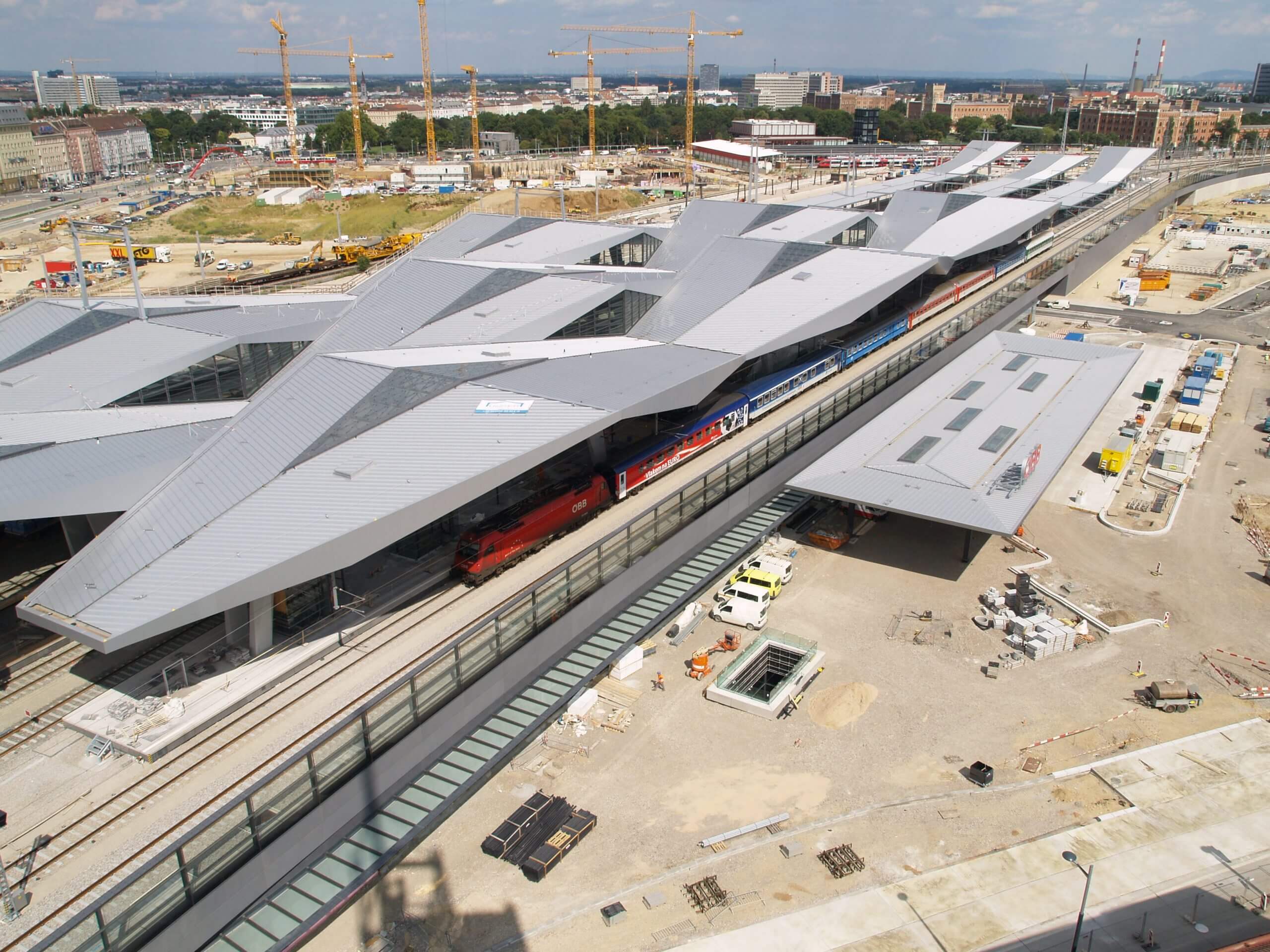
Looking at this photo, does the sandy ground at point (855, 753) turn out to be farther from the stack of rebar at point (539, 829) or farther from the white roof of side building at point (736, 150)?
the white roof of side building at point (736, 150)

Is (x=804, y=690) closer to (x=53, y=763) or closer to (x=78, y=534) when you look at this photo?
(x=53, y=763)

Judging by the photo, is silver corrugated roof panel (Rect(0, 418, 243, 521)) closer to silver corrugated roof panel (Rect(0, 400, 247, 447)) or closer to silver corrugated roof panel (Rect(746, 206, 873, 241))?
silver corrugated roof panel (Rect(0, 400, 247, 447))

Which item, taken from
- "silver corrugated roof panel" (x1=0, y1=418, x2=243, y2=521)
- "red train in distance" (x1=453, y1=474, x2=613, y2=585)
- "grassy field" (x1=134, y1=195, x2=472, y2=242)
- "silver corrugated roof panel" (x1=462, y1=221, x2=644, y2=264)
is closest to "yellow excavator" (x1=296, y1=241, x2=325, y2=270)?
"grassy field" (x1=134, y1=195, x2=472, y2=242)

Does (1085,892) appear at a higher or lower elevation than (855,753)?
higher

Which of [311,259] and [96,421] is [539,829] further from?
[311,259]

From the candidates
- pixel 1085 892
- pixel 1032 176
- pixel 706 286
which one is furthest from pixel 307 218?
pixel 1085 892
